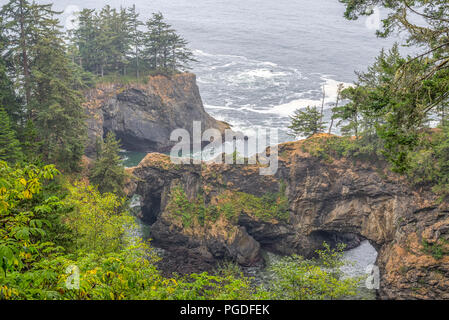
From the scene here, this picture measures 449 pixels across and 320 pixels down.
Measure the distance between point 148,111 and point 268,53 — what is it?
185ft

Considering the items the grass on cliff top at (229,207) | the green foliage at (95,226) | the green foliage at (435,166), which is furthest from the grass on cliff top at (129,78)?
the green foliage at (435,166)

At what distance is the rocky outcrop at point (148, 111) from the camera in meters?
61.6

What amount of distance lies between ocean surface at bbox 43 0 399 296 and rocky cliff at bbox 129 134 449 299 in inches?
222

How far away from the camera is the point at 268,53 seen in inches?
4254

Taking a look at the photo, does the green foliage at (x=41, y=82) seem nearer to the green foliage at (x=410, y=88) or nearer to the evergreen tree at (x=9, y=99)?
the evergreen tree at (x=9, y=99)

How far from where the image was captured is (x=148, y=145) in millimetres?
65875

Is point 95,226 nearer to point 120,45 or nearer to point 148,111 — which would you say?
point 148,111

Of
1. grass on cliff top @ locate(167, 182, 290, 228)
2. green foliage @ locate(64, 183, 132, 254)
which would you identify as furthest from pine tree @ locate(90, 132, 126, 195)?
green foliage @ locate(64, 183, 132, 254)

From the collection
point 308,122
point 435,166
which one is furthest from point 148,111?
point 435,166

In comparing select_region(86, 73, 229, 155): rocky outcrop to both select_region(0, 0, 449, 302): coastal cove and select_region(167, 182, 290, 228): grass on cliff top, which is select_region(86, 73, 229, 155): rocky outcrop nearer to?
select_region(0, 0, 449, 302): coastal cove

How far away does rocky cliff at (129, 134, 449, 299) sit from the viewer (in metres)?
34.2
